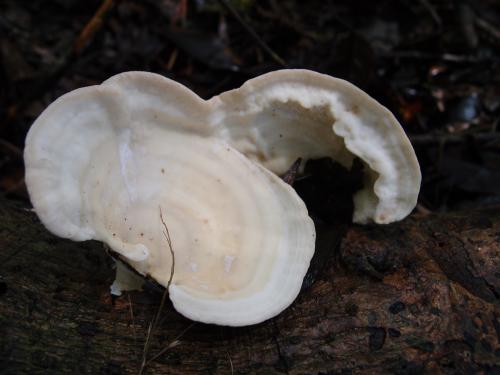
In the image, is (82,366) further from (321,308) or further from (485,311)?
(485,311)

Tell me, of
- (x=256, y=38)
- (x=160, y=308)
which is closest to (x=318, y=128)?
(x=160, y=308)

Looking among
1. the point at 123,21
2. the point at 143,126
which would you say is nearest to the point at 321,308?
the point at 143,126

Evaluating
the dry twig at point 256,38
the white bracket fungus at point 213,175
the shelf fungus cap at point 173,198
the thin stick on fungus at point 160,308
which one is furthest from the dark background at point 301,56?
the thin stick on fungus at point 160,308

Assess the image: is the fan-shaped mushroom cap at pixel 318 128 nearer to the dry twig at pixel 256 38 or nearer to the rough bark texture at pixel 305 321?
the rough bark texture at pixel 305 321

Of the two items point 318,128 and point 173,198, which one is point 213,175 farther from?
point 318,128

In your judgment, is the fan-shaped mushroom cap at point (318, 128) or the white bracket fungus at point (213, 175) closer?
the white bracket fungus at point (213, 175)

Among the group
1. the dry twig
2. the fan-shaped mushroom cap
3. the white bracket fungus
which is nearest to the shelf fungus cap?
the white bracket fungus
